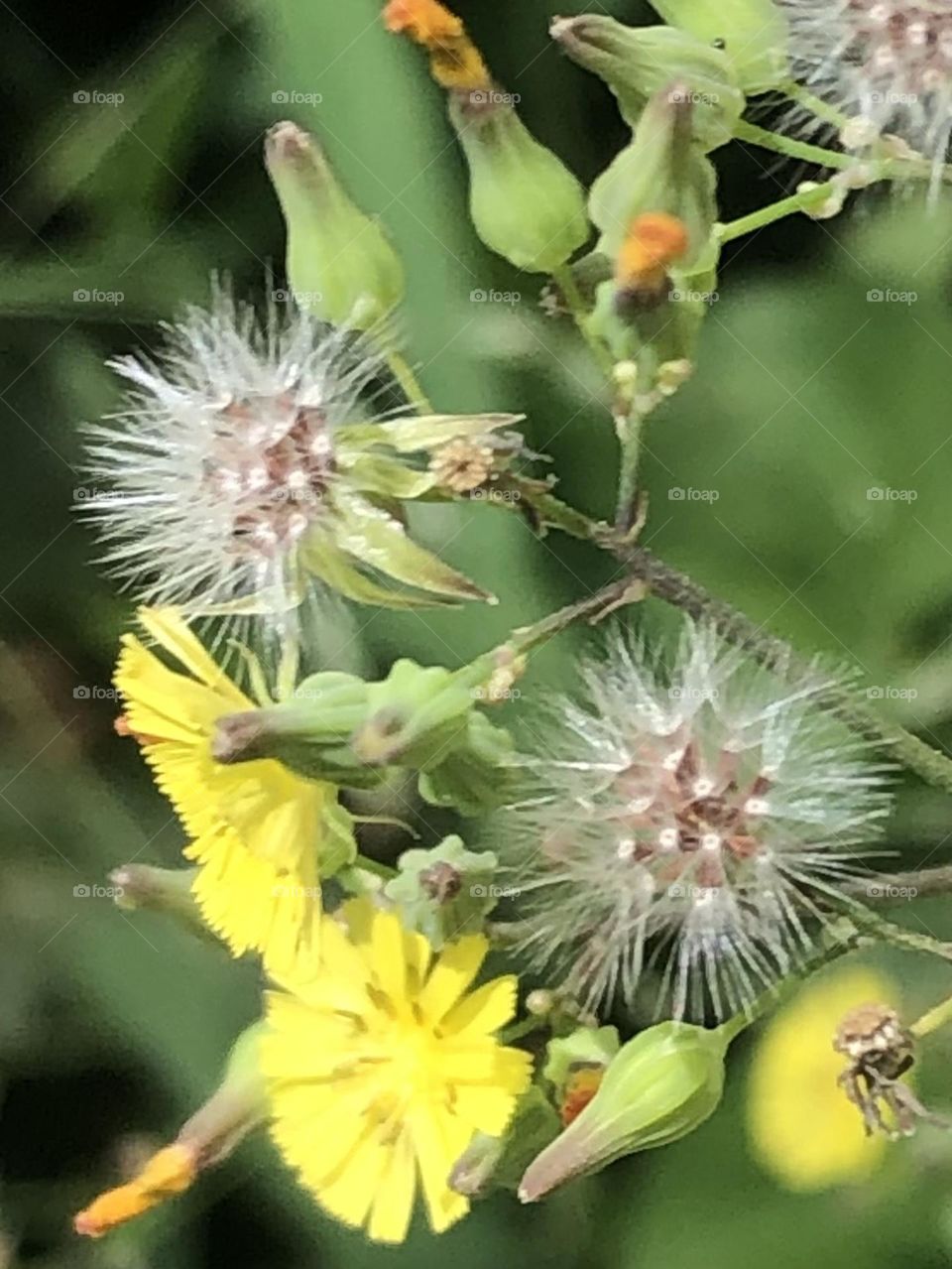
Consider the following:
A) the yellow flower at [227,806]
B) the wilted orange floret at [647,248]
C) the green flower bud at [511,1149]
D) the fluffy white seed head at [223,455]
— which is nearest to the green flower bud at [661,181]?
the wilted orange floret at [647,248]

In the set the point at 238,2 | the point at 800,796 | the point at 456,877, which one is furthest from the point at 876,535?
the point at 238,2

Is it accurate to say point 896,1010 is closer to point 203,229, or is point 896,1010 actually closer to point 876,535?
point 876,535

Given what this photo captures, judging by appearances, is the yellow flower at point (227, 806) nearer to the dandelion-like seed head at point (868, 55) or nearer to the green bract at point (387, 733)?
the green bract at point (387, 733)

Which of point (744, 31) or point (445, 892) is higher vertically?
point (744, 31)

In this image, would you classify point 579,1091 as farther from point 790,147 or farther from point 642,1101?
point 790,147

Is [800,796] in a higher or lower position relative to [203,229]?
Result: lower

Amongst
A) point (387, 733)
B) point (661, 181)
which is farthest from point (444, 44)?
point (387, 733)
